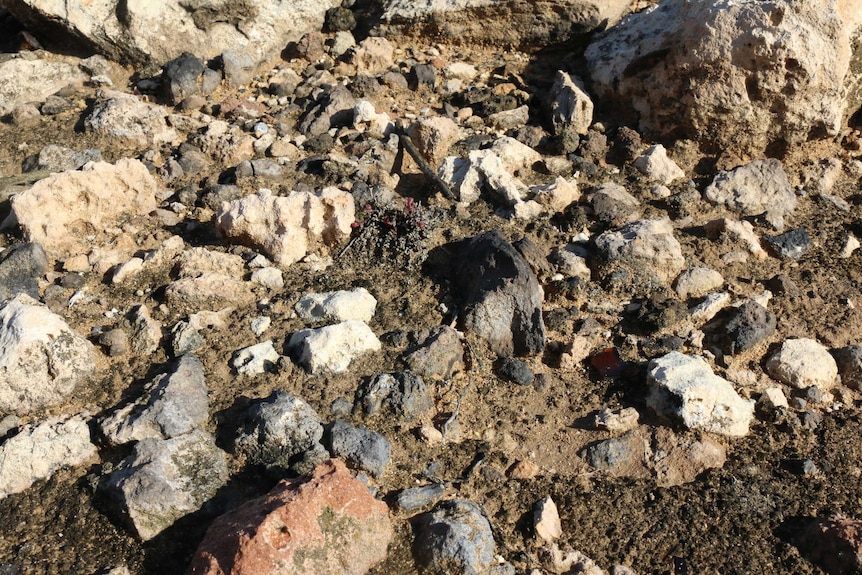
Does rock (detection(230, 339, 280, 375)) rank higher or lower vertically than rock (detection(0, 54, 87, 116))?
lower

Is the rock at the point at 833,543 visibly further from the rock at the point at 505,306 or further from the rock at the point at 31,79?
the rock at the point at 31,79

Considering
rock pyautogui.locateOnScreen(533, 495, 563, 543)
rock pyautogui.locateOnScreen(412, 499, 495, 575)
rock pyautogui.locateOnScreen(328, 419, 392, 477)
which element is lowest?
rock pyautogui.locateOnScreen(533, 495, 563, 543)

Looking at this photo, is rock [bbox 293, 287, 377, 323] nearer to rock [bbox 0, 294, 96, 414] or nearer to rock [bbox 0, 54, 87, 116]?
rock [bbox 0, 294, 96, 414]

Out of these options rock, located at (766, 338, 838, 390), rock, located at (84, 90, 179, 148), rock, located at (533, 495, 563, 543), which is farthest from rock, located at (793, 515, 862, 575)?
rock, located at (84, 90, 179, 148)

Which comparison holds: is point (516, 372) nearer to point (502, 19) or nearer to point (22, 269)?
point (22, 269)

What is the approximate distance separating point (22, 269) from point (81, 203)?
2.01 ft

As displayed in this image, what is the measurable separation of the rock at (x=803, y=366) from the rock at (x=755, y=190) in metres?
1.23

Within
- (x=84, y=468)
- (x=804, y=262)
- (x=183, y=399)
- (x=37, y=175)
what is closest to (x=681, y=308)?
(x=804, y=262)

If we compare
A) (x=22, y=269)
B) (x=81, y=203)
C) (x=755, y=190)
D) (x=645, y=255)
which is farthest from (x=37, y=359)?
(x=755, y=190)

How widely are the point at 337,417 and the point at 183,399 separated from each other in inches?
29.0

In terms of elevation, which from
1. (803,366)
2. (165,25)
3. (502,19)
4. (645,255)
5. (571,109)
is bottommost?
(803,366)

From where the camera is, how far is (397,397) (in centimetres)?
381

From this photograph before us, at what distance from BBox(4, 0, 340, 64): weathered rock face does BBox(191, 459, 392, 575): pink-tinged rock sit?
4394 mm

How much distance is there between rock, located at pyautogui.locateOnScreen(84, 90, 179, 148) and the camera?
5582mm
